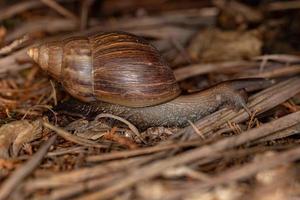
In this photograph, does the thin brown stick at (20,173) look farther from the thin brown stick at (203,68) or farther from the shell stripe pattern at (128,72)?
the thin brown stick at (203,68)

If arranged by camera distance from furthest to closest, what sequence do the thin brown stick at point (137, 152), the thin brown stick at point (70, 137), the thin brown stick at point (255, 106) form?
the thin brown stick at point (255, 106)
the thin brown stick at point (70, 137)
the thin brown stick at point (137, 152)

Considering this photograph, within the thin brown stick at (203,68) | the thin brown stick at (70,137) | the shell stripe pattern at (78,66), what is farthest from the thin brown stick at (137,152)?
the thin brown stick at (203,68)

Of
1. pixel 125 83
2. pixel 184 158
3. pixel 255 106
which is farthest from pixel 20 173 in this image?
pixel 255 106

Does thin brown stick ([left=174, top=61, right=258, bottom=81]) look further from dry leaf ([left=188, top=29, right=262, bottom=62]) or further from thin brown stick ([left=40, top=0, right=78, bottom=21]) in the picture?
thin brown stick ([left=40, top=0, right=78, bottom=21])

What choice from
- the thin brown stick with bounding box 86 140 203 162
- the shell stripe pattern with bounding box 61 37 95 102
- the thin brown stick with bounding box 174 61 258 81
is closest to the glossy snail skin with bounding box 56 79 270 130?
the shell stripe pattern with bounding box 61 37 95 102

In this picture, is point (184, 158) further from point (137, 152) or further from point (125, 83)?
point (125, 83)
